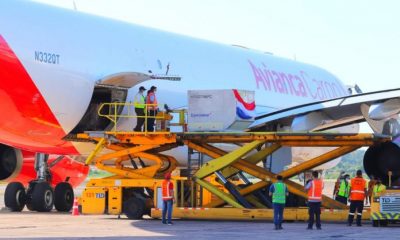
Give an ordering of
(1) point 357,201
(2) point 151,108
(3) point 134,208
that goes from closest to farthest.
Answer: (1) point 357,201
(3) point 134,208
(2) point 151,108

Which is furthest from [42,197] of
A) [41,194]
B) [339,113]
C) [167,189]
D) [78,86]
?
[339,113]

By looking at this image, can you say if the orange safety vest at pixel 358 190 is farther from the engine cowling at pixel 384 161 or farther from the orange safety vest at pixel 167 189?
the orange safety vest at pixel 167 189

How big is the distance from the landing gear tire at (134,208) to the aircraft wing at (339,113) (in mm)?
3721

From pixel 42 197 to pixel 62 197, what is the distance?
28.3 inches

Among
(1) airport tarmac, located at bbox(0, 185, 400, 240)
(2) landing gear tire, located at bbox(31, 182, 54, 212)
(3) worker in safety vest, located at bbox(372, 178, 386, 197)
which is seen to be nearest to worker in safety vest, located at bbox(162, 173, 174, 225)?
(1) airport tarmac, located at bbox(0, 185, 400, 240)

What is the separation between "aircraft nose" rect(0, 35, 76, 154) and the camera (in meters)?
20.1

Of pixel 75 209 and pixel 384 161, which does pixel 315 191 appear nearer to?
pixel 384 161

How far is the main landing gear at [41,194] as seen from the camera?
982 inches

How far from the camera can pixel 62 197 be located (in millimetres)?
25453

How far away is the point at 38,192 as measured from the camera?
2491 centimetres

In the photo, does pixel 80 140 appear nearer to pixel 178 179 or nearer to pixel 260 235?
pixel 178 179

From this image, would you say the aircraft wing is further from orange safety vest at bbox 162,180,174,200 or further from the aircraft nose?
the aircraft nose

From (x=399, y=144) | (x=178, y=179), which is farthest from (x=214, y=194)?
(x=399, y=144)

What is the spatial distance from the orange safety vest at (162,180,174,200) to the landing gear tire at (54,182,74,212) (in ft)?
18.3
